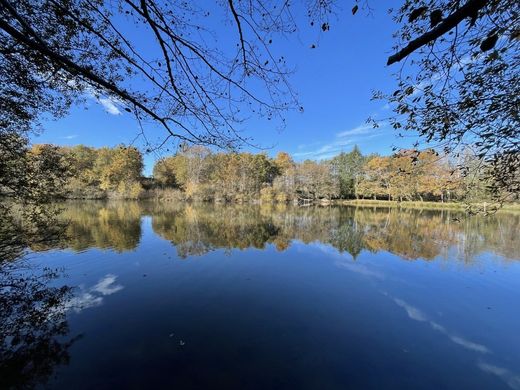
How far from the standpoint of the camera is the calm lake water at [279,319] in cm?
389

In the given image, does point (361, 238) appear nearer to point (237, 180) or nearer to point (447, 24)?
point (447, 24)

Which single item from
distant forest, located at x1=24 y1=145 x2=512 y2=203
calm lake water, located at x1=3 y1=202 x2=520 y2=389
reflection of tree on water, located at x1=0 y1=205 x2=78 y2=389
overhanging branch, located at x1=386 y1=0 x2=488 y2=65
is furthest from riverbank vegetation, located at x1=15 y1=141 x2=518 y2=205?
overhanging branch, located at x1=386 y1=0 x2=488 y2=65

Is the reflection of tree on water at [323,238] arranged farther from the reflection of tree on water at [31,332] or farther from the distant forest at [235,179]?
the distant forest at [235,179]

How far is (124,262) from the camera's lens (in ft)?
30.6

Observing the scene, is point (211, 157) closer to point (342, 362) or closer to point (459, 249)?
point (459, 249)

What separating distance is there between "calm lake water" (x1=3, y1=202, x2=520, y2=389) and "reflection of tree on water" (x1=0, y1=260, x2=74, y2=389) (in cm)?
5

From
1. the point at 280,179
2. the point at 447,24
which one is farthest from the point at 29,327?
the point at 280,179

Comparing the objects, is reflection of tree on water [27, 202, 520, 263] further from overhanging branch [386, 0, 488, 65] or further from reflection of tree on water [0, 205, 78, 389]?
overhanging branch [386, 0, 488, 65]

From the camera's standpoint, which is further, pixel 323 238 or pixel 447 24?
pixel 323 238

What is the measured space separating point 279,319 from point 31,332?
15.3ft

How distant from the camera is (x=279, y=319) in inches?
218

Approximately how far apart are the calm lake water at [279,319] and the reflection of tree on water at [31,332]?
49mm

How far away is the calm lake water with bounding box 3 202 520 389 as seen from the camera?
3.89 meters

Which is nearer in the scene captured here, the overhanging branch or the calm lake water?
the overhanging branch
